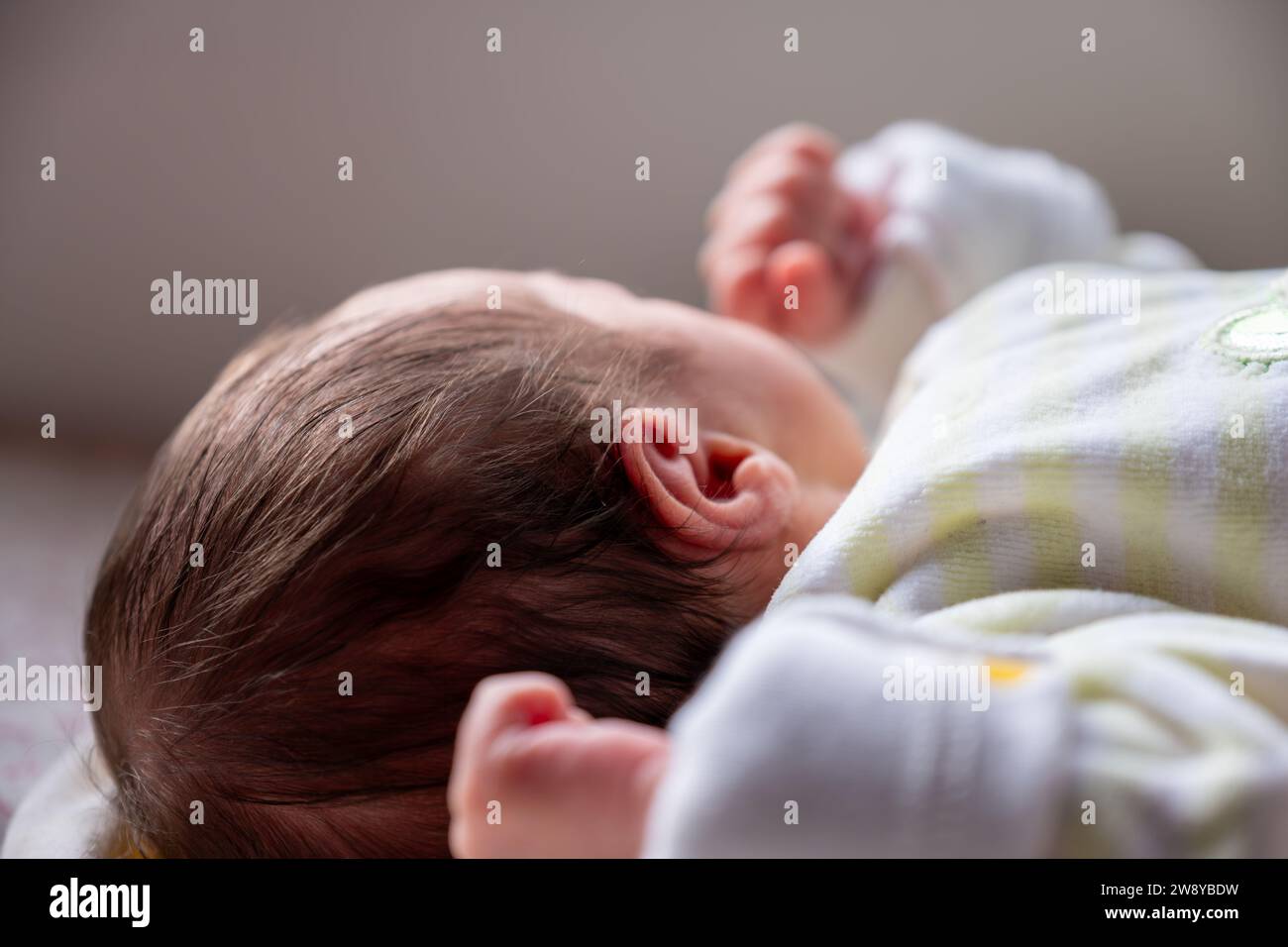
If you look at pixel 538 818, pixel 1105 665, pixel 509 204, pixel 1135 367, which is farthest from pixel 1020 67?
pixel 538 818

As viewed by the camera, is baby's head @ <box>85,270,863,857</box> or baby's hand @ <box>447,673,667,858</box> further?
baby's head @ <box>85,270,863,857</box>

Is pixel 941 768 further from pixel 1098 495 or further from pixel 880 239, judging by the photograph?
pixel 880 239

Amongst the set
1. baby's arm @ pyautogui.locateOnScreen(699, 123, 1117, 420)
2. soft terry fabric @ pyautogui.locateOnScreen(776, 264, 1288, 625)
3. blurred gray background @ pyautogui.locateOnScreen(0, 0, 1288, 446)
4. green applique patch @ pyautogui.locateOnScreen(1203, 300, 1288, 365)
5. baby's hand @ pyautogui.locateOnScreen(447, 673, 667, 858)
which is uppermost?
blurred gray background @ pyautogui.locateOnScreen(0, 0, 1288, 446)

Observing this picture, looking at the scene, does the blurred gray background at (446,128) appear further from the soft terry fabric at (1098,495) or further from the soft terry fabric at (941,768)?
the soft terry fabric at (941,768)

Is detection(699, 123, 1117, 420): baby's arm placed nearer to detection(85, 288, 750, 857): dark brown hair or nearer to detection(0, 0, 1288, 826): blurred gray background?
detection(0, 0, 1288, 826): blurred gray background

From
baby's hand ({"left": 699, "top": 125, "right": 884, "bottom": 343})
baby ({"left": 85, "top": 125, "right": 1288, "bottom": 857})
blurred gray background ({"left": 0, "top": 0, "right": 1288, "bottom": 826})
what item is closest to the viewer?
baby ({"left": 85, "top": 125, "right": 1288, "bottom": 857})

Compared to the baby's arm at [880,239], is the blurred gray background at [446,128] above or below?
above

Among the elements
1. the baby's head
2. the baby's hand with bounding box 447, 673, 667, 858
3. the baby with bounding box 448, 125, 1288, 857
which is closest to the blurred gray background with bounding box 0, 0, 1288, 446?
the baby with bounding box 448, 125, 1288, 857

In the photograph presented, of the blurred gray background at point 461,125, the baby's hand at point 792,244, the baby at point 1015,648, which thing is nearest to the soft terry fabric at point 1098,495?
the baby at point 1015,648

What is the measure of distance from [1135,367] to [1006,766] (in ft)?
1.11

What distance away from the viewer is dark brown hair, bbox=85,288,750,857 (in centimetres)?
57

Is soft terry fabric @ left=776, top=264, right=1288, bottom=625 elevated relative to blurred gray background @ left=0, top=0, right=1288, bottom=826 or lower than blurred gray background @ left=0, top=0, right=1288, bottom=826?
lower

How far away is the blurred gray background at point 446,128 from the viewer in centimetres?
128
